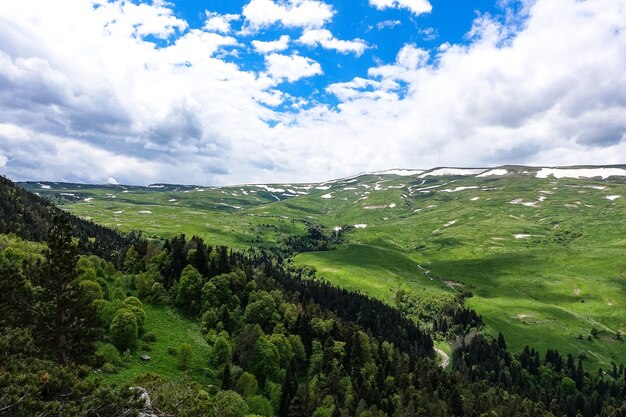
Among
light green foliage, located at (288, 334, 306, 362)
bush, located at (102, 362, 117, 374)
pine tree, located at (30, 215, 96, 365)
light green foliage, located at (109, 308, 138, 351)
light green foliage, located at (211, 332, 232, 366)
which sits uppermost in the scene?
pine tree, located at (30, 215, 96, 365)

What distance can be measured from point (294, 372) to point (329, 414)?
19920 mm

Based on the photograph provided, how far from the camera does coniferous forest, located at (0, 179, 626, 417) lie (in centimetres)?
3606

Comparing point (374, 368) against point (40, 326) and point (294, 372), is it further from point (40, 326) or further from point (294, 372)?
point (40, 326)

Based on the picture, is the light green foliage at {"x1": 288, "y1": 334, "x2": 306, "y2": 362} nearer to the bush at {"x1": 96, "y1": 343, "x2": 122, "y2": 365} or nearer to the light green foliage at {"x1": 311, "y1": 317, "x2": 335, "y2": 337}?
the light green foliage at {"x1": 311, "y1": 317, "x2": 335, "y2": 337}

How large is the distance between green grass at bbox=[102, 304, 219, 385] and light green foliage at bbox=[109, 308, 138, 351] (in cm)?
307

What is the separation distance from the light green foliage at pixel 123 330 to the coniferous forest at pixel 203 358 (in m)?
0.23

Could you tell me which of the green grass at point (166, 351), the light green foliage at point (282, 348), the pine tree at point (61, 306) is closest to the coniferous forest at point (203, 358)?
the pine tree at point (61, 306)

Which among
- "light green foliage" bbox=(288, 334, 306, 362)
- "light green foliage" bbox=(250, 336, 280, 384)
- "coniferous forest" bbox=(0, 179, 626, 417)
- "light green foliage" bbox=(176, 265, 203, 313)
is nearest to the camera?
"coniferous forest" bbox=(0, 179, 626, 417)

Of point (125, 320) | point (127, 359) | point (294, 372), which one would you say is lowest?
point (294, 372)

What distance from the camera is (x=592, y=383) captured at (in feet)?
639

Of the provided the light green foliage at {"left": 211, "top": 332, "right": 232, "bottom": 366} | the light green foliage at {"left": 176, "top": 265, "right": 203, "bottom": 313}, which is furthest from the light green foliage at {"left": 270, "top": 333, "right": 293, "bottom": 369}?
the light green foliage at {"left": 176, "top": 265, "right": 203, "bottom": 313}

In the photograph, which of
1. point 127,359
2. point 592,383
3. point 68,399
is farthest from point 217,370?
point 592,383

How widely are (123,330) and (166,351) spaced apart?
13.4m

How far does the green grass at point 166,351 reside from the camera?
85988 mm
